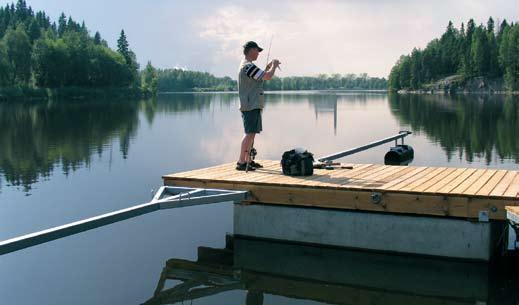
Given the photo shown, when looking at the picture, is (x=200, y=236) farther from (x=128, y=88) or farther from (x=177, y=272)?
(x=128, y=88)

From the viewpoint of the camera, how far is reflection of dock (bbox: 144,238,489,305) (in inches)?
296

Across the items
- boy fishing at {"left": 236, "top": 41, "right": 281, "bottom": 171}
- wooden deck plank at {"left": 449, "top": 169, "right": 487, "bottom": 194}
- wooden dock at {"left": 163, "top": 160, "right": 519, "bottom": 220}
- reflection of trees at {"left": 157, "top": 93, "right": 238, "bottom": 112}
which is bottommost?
reflection of trees at {"left": 157, "top": 93, "right": 238, "bottom": 112}

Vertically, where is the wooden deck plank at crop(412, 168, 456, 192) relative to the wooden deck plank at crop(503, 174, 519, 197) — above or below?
below

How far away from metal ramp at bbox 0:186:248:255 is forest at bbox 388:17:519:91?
5464 inches

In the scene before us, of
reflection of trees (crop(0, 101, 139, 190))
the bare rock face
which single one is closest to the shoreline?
reflection of trees (crop(0, 101, 139, 190))

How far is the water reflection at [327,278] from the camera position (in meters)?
7.50

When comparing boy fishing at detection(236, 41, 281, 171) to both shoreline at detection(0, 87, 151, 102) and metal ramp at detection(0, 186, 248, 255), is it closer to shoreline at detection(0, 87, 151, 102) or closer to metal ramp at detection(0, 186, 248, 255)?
metal ramp at detection(0, 186, 248, 255)

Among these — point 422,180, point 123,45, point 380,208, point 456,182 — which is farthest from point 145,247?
point 123,45

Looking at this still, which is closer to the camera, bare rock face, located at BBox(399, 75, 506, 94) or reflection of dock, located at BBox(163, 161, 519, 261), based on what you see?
reflection of dock, located at BBox(163, 161, 519, 261)

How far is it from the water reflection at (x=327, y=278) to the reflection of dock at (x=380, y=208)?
8.1 inches

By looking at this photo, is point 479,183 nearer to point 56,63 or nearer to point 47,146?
point 47,146

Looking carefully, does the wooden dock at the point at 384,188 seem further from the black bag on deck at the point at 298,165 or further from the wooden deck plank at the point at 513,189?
the black bag on deck at the point at 298,165

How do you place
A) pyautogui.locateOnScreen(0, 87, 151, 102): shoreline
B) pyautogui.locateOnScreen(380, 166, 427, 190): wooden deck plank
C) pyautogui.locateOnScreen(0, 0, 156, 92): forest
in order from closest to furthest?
pyautogui.locateOnScreen(380, 166, 427, 190): wooden deck plank, pyautogui.locateOnScreen(0, 87, 151, 102): shoreline, pyautogui.locateOnScreen(0, 0, 156, 92): forest

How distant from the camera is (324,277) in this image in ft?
26.9
